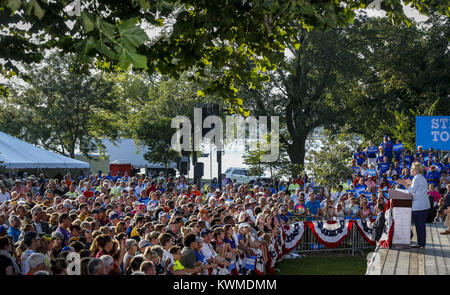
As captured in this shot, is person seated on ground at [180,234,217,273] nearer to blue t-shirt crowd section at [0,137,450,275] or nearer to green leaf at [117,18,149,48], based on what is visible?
blue t-shirt crowd section at [0,137,450,275]

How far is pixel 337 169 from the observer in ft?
81.1

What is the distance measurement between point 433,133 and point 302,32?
1303 centimetres

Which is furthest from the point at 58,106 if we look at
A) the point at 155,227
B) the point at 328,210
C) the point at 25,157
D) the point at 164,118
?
the point at 155,227

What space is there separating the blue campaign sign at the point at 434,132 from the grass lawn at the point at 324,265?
10.00 meters

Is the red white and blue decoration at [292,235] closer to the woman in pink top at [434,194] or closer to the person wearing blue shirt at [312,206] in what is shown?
the person wearing blue shirt at [312,206]

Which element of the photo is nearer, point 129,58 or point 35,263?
point 129,58

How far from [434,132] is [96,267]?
20457mm

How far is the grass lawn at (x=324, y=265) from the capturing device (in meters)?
13.4

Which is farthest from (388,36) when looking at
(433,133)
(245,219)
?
(245,219)

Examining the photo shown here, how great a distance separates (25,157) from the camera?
24.7 metres

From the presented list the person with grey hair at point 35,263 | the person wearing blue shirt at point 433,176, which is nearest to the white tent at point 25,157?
the person wearing blue shirt at point 433,176

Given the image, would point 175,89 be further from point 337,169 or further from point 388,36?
point 337,169

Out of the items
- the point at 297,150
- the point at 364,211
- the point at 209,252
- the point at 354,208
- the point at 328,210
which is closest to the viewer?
the point at 209,252

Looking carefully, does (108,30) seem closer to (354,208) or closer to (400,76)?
(354,208)
